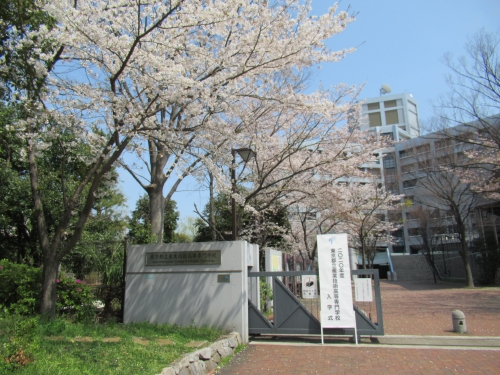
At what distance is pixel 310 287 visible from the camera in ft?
27.2

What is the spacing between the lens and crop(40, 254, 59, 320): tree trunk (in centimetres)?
764

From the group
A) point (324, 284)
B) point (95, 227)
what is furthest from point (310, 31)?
point (95, 227)

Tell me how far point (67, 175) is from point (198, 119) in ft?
33.8

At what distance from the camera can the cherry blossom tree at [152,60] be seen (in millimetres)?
6566

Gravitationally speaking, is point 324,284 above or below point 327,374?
above

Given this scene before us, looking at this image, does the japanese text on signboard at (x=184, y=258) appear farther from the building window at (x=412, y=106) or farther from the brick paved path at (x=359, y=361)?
the building window at (x=412, y=106)

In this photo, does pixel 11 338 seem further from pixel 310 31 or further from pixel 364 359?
pixel 310 31

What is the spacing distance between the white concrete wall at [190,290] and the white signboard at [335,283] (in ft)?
5.07

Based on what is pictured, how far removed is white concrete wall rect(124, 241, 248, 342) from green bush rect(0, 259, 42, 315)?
6.38 ft

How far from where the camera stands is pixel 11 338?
4.29m

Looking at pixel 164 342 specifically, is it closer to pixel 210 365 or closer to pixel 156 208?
pixel 210 365

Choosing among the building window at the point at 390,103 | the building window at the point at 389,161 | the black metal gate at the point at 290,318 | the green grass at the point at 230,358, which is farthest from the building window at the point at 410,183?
the building window at the point at 390,103

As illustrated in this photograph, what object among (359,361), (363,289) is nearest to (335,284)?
(363,289)

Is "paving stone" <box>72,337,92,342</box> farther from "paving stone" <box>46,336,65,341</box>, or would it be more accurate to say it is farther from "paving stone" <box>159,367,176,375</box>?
"paving stone" <box>159,367,176,375</box>
